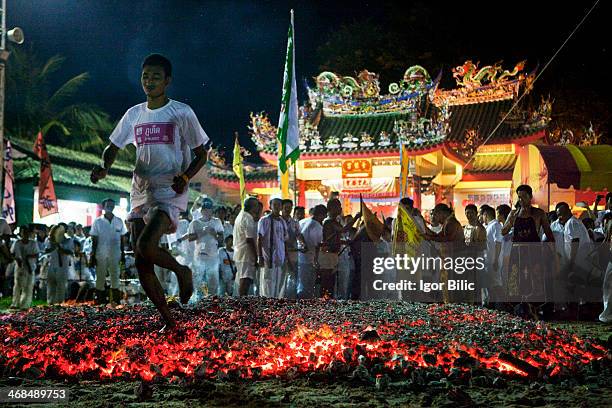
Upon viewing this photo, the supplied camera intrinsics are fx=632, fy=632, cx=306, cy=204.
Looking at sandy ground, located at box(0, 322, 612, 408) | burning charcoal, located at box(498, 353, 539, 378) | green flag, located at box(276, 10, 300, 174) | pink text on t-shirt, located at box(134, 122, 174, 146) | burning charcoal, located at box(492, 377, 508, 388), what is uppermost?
green flag, located at box(276, 10, 300, 174)

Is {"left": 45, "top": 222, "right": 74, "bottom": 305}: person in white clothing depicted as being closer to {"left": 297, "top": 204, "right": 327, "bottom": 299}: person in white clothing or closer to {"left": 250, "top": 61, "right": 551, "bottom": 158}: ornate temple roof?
{"left": 297, "top": 204, "right": 327, "bottom": 299}: person in white clothing

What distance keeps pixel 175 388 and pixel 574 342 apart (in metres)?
3.77

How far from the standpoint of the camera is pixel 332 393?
4.13 m

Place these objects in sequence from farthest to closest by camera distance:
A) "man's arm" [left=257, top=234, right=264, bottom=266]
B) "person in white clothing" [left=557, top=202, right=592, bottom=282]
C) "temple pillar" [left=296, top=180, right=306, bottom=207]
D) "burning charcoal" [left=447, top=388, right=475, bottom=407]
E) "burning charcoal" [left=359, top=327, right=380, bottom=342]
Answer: "temple pillar" [left=296, top=180, right=306, bottom=207]
"person in white clothing" [left=557, top=202, right=592, bottom=282]
"man's arm" [left=257, top=234, right=264, bottom=266]
"burning charcoal" [left=359, top=327, right=380, bottom=342]
"burning charcoal" [left=447, top=388, right=475, bottom=407]

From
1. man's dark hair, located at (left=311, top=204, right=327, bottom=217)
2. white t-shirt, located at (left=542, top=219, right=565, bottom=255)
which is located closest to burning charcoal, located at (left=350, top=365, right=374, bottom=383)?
man's dark hair, located at (left=311, top=204, right=327, bottom=217)

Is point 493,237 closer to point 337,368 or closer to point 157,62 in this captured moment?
point 337,368

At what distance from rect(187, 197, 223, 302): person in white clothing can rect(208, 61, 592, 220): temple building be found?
300 inches

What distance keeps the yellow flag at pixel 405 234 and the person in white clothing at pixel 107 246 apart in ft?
17.7

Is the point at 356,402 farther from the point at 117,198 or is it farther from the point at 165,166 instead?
the point at 117,198

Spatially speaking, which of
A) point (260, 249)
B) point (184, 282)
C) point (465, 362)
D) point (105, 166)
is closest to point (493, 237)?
point (260, 249)

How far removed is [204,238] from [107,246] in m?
1.99

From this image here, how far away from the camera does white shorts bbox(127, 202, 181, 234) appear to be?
5.37m

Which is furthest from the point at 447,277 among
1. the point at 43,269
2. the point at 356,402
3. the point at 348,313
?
the point at 43,269

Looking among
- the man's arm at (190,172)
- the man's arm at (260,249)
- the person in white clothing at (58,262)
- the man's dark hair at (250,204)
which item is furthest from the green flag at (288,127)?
the man's arm at (190,172)
